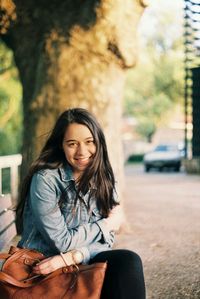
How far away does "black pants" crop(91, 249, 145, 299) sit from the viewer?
2664 millimetres

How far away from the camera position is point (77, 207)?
3.01 meters

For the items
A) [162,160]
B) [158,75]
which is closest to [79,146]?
[162,160]

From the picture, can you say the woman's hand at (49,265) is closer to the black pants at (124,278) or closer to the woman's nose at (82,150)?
the black pants at (124,278)

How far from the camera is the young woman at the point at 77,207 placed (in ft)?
8.95

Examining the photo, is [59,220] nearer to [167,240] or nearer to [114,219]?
[114,219]

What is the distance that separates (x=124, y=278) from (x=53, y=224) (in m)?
0.46

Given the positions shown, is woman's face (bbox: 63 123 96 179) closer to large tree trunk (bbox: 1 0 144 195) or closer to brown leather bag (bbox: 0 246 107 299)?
brown leather bag (bbox: 0 246 107 299)

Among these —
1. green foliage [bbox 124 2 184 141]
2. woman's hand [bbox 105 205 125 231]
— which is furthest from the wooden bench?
green foliage [bbox 124 2 184 141]

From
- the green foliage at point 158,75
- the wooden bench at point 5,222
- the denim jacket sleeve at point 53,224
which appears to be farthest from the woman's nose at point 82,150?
the green foliage at point 158,75

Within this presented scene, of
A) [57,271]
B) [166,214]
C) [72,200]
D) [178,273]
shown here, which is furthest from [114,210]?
[166,214]

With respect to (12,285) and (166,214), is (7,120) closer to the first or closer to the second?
(166,214)

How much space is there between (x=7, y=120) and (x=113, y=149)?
40.7 ft

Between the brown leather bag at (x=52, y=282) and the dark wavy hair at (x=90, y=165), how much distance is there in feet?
1.61

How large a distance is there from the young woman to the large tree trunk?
4.07m
